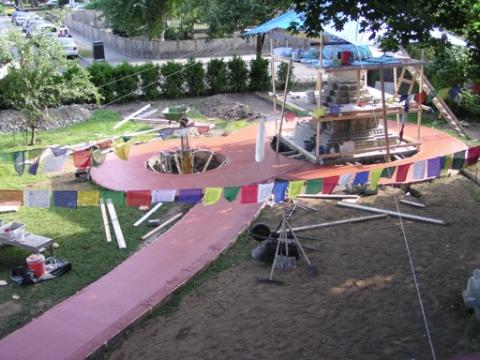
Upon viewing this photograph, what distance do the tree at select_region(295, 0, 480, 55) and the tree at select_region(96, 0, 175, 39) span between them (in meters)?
24.4

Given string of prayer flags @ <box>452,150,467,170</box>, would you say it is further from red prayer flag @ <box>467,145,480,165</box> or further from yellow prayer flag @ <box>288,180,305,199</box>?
yellow prayer flag @ <box>288,180,305,199</box>

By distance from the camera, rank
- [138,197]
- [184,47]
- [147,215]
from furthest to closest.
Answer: [184,47], [147,215], [138,197]

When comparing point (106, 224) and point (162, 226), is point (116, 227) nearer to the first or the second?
point (106, 224)

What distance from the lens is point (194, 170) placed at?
1548cm

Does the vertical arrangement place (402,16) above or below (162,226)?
above

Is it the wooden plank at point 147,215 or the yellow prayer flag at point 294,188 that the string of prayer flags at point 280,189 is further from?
the wooden plank at point 147,215

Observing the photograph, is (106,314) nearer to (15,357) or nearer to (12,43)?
(15,357)

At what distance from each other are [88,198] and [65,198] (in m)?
0.34

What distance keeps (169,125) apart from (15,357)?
42.0ft

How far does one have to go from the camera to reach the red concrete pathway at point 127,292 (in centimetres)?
712

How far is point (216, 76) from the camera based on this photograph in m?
24.2

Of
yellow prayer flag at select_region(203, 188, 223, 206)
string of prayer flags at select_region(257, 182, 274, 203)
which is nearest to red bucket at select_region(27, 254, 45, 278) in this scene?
yellow prayer flag at select_region(203, 188, 223, 206)

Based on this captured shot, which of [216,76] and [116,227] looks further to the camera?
[216,76]

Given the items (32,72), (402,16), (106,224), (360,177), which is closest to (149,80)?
(32,72)
